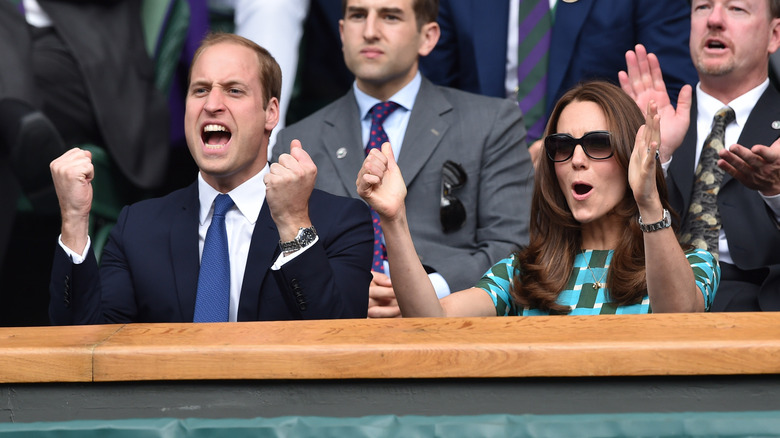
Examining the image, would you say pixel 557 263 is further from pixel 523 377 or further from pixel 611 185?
pixel 523 377

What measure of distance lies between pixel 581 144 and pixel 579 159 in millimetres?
43

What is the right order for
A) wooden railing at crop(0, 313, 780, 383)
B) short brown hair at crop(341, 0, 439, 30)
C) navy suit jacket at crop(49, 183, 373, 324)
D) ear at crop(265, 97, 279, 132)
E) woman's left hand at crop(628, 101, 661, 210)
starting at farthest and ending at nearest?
short brown hair at crop(341, 0, 439, 30) < ear at crop(265, 97, 279, 132) < navy suit jacket at crop(49, 183, 373, 324) < woman's left hand at crop(628, 101, 661, 210) < wooden railing at crop(0, 313, 780, 383)

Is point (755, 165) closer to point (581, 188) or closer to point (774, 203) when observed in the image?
point (774, 203)

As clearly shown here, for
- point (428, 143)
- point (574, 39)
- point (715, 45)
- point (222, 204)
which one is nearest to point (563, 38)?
point (574, 39)

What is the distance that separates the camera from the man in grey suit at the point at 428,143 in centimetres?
303

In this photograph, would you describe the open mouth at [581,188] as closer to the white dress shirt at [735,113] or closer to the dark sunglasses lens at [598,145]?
the dark sunglasses lens at [598,145]

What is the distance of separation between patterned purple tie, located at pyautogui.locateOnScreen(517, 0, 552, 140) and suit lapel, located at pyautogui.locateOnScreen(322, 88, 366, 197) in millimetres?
657

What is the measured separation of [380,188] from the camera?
6.91 feet

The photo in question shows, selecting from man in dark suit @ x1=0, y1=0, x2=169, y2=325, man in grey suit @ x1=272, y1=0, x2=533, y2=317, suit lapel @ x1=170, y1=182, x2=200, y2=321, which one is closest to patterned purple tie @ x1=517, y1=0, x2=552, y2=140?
man in grey suit @ x1=272, y1=0, x2=533, y2=317

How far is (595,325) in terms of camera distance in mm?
1624

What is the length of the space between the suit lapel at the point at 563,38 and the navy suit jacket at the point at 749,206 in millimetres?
597

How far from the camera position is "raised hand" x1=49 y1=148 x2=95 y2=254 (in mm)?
2137

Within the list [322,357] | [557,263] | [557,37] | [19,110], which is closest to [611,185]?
[557,263]

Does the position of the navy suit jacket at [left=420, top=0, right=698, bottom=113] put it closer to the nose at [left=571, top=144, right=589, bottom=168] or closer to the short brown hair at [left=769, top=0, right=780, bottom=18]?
the short brown hair at [left=769, top=0, right=780, bottom=18]
